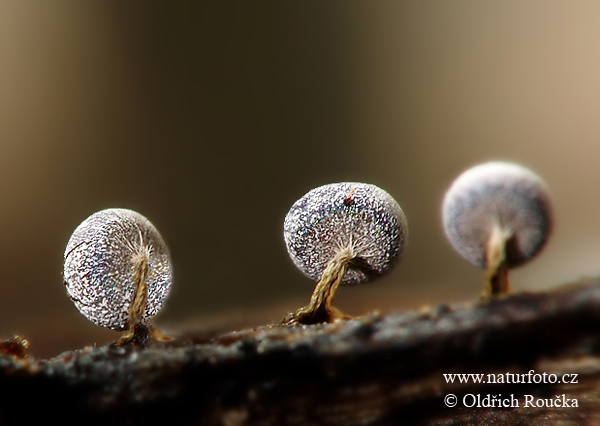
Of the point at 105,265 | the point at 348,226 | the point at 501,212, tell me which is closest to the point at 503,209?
the point at 501,212

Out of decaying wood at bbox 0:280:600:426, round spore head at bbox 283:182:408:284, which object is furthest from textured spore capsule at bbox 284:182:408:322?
decaying wood at bbox 0:280:600:426

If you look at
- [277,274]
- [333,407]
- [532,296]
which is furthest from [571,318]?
[277,274]

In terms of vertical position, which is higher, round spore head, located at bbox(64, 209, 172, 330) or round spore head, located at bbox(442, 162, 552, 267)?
round spore head, located at bbox(442, 162, 552, 267)

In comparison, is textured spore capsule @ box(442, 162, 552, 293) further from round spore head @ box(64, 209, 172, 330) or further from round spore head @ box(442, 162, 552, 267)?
round spore head @ box(64, 209, 172, 330)

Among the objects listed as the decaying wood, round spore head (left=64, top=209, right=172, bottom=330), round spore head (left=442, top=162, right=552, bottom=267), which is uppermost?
round spore head (left=442, top=162, right=552, bottom=267)

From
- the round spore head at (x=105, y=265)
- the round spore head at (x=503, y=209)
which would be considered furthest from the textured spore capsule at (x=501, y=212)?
the round spore head at (x=105, y=265)

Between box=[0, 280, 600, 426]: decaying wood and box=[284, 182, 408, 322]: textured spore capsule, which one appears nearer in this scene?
box=[0, 280, 600, 426]: decaying wood

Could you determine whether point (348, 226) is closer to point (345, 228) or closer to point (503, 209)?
point (345, 228)

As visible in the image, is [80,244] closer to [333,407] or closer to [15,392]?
[15,392]
